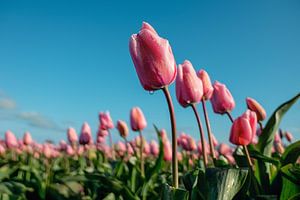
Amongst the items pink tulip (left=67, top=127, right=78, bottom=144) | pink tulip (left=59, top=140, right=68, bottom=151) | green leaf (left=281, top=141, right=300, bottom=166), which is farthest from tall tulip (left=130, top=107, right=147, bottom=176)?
pink tulip (left=59, top=140, right=68, bottom=151)

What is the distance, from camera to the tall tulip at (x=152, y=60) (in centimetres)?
130

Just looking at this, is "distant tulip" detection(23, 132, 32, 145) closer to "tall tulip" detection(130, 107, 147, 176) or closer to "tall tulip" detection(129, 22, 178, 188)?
"tall tulip" detection(130, 107, 147, 176)

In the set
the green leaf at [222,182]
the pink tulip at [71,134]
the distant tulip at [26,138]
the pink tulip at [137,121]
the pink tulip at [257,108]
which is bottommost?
the green leaf at [222,182]

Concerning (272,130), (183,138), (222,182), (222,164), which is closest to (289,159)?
(272,130)

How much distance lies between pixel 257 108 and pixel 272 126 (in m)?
0.40

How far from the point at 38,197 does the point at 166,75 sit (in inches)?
77.6

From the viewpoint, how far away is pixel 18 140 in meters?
7.17

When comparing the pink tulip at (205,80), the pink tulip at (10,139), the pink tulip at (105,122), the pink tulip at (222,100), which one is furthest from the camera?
the pink tulip at (10,139)

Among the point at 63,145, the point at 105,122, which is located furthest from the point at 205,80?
the point at 63,145

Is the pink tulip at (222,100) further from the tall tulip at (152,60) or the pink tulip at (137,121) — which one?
the pink tulip at (137,121)

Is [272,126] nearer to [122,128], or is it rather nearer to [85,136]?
[122,128]

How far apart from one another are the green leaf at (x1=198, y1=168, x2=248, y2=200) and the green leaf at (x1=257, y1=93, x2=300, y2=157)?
2.40 ft

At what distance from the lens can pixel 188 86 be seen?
1.82 metres

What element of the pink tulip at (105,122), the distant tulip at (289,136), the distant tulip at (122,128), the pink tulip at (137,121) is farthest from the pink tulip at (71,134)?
the distant tulip at (289,136)
